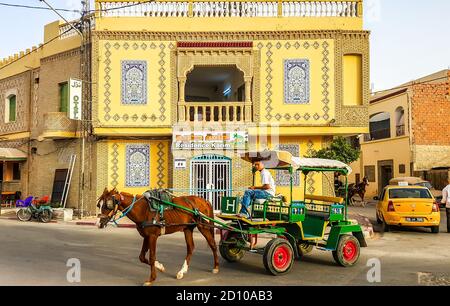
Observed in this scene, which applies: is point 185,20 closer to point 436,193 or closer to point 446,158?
point 436,193

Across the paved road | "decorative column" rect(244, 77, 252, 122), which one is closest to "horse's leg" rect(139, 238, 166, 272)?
the paved road

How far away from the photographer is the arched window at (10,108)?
2561 centimetres

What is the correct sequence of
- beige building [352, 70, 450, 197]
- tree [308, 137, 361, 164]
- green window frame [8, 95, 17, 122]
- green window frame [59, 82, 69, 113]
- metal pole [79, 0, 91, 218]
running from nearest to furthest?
1. tree [308, 137, 361, 164]
2. metal pole [79, 0, 91, 218]
3. green window frame [59, 82, 69, 113]
4. green window frame [8, 95, 17, 122]
5. beige building [352, 70, 450, 197]

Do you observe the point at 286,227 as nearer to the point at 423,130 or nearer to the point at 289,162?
the point at 289,162

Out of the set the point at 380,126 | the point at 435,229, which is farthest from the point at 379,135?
the point at 435,229

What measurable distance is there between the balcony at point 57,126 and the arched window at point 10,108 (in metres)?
6.03

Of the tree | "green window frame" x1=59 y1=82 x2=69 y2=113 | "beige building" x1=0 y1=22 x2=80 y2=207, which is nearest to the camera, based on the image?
the tree

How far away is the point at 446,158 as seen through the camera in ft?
96.1

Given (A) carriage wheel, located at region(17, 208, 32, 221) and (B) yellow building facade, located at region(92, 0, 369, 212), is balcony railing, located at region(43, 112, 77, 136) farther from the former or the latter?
(A) carriage wheel, located at region(17, 208, 32, 221)

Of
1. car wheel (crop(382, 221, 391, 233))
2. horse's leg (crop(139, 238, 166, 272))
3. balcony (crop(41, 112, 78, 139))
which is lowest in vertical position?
car wheel (crop(382, 221, 391, 233))

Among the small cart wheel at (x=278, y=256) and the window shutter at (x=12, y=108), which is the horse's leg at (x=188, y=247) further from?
the window shutter at (x=12, y=108)

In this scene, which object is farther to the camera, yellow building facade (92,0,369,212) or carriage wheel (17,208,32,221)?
carriage wheel (17,208,32,221)

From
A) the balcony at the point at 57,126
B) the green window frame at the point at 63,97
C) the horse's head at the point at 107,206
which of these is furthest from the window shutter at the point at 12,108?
the horse's head at the point at 107,206

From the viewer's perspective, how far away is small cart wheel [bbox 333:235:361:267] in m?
9.19
